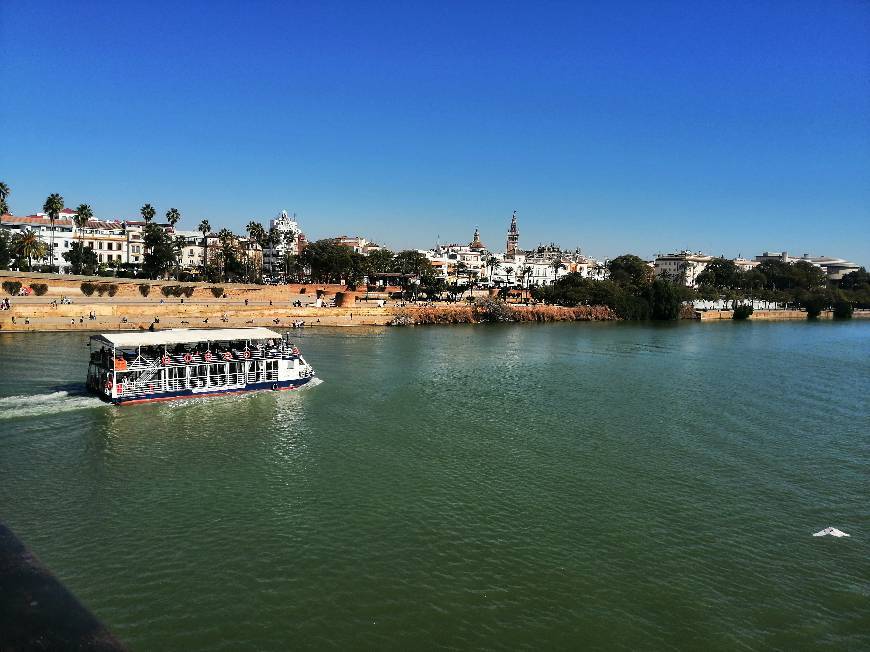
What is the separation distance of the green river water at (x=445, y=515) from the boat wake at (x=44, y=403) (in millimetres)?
172

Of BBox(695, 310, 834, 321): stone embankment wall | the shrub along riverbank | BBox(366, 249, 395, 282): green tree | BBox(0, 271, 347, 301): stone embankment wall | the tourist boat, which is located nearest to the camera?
the tourist boat

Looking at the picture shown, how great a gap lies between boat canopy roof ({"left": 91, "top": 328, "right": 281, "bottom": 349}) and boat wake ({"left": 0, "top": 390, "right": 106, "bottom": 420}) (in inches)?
122

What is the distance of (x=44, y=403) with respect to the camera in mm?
30938

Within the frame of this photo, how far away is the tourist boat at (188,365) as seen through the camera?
105ft

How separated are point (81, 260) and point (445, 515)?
82957mm

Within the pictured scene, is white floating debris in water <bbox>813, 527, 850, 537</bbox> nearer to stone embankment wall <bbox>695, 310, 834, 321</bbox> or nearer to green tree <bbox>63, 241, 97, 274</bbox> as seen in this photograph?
green tree <bbox>63, 241, 97, 274</bbox>

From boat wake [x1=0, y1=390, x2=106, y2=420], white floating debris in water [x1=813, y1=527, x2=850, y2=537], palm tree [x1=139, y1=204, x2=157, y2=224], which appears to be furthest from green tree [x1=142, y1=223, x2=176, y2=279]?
white floating debris in water [x1=813, y1=527, x2=850, y2=537]

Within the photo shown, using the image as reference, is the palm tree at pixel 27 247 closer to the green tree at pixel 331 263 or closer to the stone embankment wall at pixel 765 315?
the green tree at pixel 331 263

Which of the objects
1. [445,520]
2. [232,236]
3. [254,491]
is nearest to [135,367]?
[254,491]

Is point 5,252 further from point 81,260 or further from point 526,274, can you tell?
point 526,274

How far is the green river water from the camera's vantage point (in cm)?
1472

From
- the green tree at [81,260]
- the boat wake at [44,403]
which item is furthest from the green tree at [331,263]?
the boat wake at [44,403]

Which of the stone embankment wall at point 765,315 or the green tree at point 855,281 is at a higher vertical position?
the green tree at point 855,281

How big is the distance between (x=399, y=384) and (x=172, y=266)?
82279 millimetres
